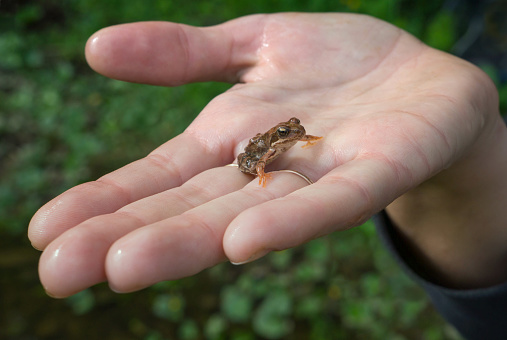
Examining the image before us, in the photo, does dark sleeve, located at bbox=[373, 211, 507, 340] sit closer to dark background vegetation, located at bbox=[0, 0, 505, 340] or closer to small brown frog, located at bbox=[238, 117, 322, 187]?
small brown frog, located at bbox=[238, 117, 322, 187]

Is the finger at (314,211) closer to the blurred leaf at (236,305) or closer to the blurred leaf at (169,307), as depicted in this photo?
the blurred leaf at (236,305)

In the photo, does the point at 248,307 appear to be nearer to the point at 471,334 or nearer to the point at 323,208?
the point at 471,334

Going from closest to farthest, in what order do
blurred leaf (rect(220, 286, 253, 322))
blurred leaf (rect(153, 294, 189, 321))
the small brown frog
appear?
the small brown frog < blurred leaf (rect(220, 286, 253, 322)) < blurred leaf (rect(153, 294, 189, 321))

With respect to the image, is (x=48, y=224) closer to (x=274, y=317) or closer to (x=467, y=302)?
(x=467, y=302)

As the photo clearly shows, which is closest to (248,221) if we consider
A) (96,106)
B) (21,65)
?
(96,106)

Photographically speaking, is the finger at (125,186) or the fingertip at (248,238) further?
the finger at (125,186)

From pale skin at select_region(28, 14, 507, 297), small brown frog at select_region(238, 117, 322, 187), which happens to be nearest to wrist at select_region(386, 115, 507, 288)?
pale skin at select_region(28, 14, 507, 297)

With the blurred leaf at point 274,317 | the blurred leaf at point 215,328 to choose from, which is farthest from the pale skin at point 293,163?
the blurred leaf at point 215,328
